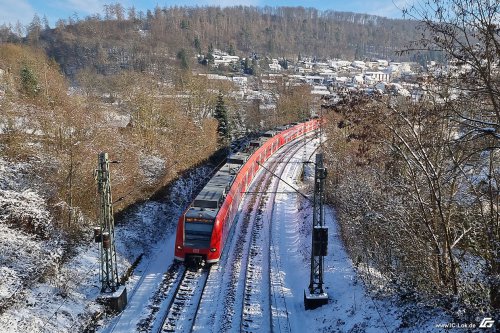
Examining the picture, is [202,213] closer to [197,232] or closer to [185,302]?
[197,232]

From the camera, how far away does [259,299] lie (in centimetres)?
1422

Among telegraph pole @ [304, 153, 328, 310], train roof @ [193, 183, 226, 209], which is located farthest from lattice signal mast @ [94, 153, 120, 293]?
telegraph pole @ [304, 153, 328, 310]

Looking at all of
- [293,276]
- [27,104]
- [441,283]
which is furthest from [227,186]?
[441,283]

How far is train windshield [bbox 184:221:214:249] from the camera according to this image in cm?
1603

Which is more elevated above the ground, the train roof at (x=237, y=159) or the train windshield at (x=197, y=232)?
the train roof at (x=237, y=159)

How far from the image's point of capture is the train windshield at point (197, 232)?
16031 mm

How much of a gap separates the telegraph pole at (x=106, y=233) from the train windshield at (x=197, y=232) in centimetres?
326

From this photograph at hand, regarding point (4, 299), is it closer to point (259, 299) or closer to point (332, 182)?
point (259, 299)

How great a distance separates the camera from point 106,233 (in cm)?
1278

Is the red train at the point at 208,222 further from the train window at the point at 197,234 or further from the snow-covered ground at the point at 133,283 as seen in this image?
the snow-covered ground at the point at 133,283

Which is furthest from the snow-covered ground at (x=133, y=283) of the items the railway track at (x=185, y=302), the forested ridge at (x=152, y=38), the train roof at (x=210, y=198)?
the forested ridge at (x=152, y=38)

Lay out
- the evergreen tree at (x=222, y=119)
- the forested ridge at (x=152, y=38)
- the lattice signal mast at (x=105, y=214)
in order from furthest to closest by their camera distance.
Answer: the forested ridge at (x=152, y=38) < the evergreen tree at (x=222, y=119) < the lattice signal mast at (x=105, y=214)

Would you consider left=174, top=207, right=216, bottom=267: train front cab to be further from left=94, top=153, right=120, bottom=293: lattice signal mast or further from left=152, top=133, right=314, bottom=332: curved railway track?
left=94, top=153, right=120, bottom=293: lattice signal mast

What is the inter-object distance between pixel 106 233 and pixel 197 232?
4.19 m
